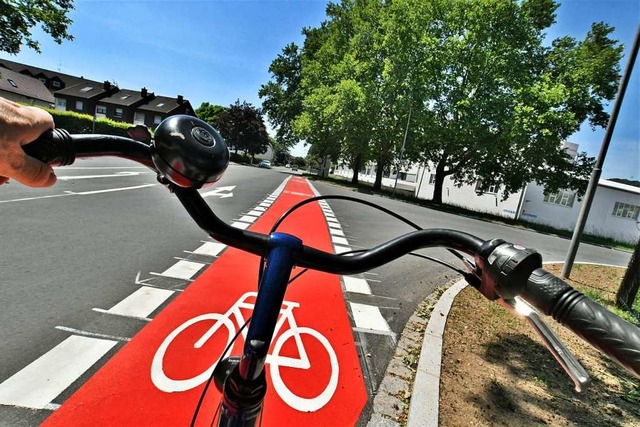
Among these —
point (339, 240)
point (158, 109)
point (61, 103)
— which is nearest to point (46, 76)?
point (61, 103)

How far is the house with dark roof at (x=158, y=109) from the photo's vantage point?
68.1 m

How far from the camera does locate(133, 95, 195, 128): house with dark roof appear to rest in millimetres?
68125

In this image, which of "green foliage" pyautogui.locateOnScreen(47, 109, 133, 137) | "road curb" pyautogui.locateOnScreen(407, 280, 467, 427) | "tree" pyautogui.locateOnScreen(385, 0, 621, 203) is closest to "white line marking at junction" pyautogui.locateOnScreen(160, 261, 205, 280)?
"road curb" pyautogui.locateOnScreen(407, 280, 467, 427)

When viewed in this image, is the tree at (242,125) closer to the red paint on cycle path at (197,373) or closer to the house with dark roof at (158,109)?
the house with dark roof at (158,109)

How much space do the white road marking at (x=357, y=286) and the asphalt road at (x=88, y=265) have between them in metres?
0.14

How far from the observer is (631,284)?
677cm

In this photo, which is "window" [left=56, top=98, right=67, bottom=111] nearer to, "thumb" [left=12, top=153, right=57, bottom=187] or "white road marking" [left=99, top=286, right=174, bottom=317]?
"white road marking" [left=99, top=286, right=174, bottom=317]

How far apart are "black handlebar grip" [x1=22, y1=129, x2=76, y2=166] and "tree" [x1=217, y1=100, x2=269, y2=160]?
70.2 m

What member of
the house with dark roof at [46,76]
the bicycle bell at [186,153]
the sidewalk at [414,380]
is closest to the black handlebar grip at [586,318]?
the bicycle bell at [186,153]

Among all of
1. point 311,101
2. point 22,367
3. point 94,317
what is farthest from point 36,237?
point 311,101

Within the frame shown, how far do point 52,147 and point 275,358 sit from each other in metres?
3.00

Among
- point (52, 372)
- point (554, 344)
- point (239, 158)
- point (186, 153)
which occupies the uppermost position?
point (186, 153)

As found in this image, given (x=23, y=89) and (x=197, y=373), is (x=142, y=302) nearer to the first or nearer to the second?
(x=197, y=373)

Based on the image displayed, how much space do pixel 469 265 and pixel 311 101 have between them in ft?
120
